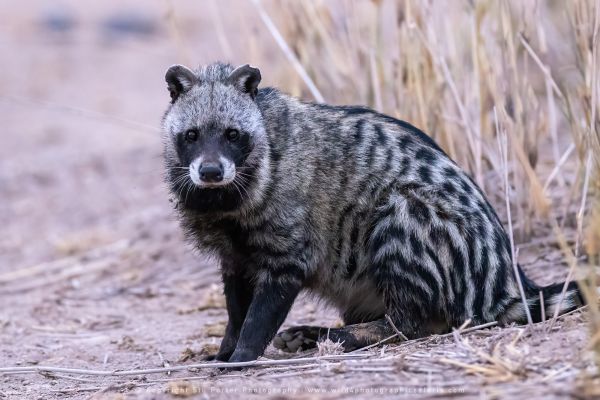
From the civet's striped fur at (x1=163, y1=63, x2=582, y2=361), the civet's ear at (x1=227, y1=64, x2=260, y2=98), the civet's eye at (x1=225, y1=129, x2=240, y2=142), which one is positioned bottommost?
the civet's striped fur at (x1=163, y1=63, x2=582, y2=361)

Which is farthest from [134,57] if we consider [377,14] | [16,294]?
[377,14]

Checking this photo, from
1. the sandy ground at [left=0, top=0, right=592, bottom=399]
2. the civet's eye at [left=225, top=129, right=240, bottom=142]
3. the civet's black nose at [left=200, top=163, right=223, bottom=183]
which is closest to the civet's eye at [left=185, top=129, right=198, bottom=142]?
the civet's eye at [left=225, top=129, right=240, bottom=142]

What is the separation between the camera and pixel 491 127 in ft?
23.1

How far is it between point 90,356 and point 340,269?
1721 mm

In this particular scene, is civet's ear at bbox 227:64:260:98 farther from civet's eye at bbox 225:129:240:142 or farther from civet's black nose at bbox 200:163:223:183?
civet's black nose at bbox 200:163:223:183

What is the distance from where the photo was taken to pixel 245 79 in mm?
5617

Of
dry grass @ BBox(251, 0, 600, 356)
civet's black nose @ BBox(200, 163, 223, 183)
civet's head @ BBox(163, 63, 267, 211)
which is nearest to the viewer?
civet's black nose @ BBox(200, 163, 223, 183)

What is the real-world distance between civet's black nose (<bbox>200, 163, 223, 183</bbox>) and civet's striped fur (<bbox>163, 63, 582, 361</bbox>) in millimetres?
49

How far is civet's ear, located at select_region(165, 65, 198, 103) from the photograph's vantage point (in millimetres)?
5574

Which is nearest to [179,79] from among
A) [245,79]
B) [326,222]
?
[245,79]

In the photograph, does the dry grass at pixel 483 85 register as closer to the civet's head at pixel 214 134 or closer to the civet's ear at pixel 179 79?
the civet's head at pixel 214 134

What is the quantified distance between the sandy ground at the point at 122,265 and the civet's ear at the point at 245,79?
151cm

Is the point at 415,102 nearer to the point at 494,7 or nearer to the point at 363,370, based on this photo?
the point at 494,7

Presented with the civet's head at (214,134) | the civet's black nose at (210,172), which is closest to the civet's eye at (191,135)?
the civet's head at (214,134)
